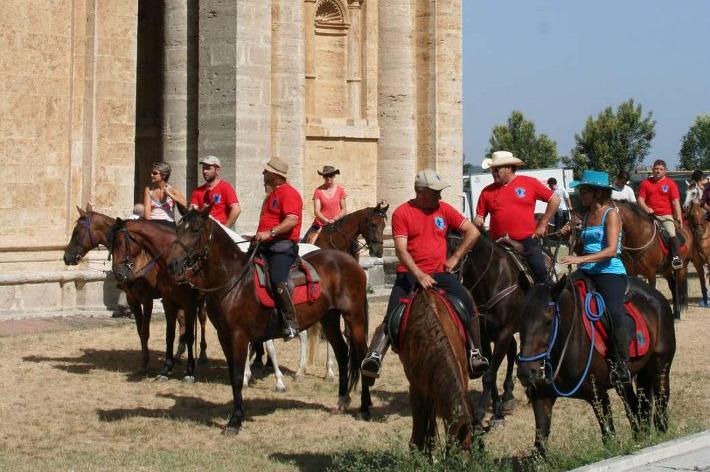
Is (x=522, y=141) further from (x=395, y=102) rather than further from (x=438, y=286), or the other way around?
(x=438, y=286)

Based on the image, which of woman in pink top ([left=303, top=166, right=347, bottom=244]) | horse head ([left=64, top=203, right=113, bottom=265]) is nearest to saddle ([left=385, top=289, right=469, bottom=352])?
horse head ([left=64, top=203, right=113, bottom=265])

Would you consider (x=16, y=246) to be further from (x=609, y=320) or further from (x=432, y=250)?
(x=609, y=320)

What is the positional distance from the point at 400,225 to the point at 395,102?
1545 cm

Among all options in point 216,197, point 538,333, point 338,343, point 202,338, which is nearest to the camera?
point 538,333

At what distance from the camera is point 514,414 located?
38.0 feet

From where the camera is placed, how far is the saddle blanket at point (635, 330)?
8727 mm

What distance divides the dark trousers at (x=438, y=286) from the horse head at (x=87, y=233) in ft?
19.4

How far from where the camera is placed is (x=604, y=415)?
9023 millimetres

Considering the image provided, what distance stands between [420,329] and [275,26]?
14.0 m

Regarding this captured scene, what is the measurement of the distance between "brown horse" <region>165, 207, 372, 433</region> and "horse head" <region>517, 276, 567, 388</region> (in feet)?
10.3

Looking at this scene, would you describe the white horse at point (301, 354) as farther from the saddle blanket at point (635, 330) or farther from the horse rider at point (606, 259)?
the saddle blanket at point (635, 330)

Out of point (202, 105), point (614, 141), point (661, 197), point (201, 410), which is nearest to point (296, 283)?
point (201, 410)

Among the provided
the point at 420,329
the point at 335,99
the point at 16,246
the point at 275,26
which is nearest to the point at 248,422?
the point at 420,329

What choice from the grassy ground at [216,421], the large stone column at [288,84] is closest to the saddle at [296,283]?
the grassy ground at [216,421]
